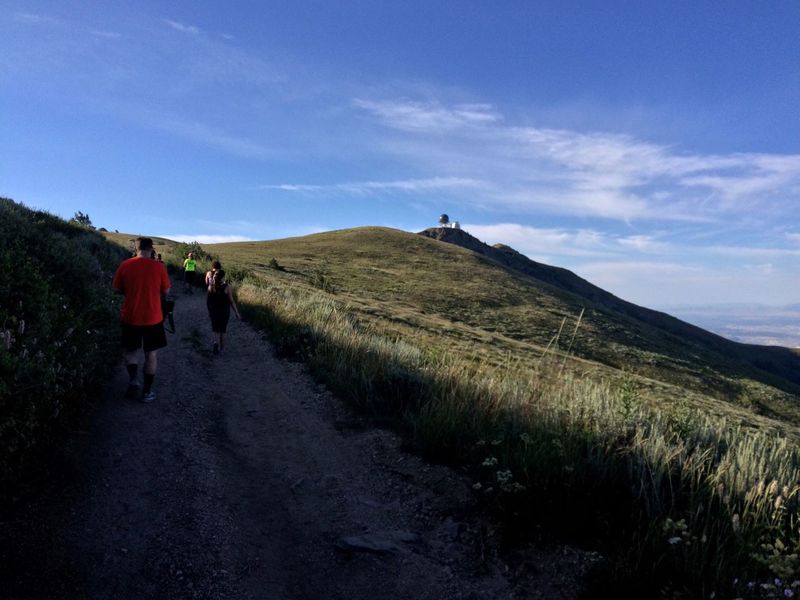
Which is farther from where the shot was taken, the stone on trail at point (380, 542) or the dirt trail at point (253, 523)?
the stone on trail at point (380, 542)

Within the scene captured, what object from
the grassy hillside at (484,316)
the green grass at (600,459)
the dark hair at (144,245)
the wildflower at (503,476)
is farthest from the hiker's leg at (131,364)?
the grassy hillside at (484,316)

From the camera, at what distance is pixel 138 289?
6.96 metres

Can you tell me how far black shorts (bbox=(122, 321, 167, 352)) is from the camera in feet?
23.0

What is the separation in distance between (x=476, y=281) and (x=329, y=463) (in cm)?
5785

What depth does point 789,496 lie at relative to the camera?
377 cm

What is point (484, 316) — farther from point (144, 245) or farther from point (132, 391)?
point (132, 391)

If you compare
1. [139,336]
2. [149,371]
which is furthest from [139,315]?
[149,371]

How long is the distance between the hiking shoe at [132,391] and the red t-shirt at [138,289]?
0.81 m

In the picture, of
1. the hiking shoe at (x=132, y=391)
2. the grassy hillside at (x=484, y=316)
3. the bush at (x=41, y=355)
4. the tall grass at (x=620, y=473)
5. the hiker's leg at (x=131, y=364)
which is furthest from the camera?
the grassy hillside at (x=484, y=316)

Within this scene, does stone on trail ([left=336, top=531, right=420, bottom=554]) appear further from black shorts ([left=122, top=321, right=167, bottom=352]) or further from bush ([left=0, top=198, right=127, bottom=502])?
black shorts ([left=122, top=321, right=167, bottom=352])

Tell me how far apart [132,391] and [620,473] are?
5923 millimetres

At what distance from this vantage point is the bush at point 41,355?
4.19 metres

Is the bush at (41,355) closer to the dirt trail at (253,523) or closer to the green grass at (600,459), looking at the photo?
the dirt trail at (253,523)

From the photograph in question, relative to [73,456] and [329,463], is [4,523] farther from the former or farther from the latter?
[329,463]
